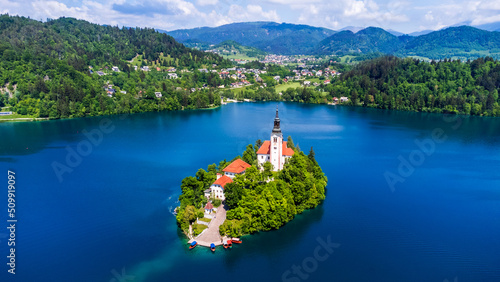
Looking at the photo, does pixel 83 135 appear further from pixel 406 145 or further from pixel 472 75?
pixel 472 75

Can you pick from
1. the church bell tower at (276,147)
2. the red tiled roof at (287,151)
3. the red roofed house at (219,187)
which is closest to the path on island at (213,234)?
the red roofed house at (219,187)

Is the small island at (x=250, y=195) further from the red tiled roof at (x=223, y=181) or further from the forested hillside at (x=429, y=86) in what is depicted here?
the forested hillside at (x=429, y=86)

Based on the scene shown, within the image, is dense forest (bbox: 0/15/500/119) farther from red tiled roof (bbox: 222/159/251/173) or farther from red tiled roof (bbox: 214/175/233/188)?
red tiled roof (bbox: 214/175/233/188)

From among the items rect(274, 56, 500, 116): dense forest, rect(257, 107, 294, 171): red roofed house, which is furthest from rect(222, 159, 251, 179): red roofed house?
rect(274, 56, 500, 116): dense forest

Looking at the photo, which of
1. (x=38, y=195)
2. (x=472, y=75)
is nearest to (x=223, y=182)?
(x=38, y=195)

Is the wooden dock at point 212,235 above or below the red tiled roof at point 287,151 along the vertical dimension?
below
